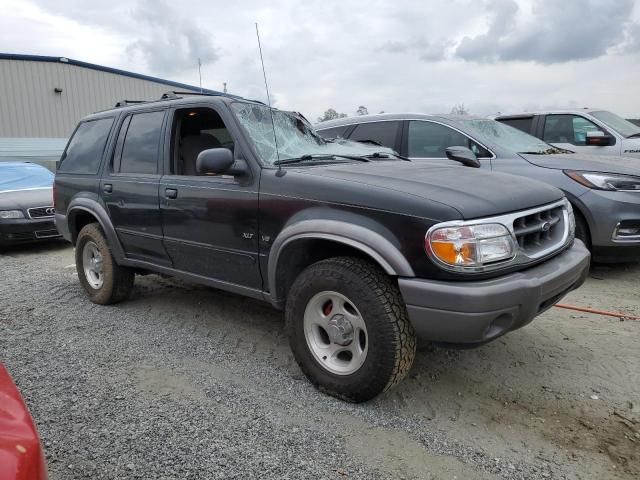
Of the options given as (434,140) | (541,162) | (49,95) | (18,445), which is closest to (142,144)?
(18,445)

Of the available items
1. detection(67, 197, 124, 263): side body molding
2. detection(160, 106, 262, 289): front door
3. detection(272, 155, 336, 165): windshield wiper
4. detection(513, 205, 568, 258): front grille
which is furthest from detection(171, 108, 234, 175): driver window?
detection(513, 205, 568, 258): front grille

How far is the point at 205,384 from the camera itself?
3.14 metres

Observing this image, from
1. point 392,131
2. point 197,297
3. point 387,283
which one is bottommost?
point 197,297

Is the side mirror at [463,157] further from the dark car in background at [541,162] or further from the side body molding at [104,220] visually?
the side body molding at [104,220]

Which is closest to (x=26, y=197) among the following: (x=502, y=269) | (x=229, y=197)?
(x=229, y=197)

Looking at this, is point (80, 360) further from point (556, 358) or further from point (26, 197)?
point (26, 197)

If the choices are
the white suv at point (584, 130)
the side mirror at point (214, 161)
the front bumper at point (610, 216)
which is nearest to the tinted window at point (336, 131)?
the white suv at point (584, 130)

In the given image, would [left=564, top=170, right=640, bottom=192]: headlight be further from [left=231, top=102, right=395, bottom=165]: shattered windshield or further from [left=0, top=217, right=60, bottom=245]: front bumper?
[left=0, top=217, right=60, bottom=245]: front bumper

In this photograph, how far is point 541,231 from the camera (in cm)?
290

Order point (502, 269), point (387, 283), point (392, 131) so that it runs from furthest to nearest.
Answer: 1. point (392, 131)
2. point (387, 283)
3. point (502, 269)

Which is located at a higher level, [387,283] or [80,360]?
[387,283]

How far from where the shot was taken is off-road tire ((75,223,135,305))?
4.56 metres

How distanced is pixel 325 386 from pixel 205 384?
2.56 ft

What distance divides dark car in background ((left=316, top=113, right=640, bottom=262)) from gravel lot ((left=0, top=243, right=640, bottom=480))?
765 millimetres
